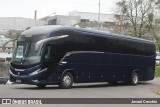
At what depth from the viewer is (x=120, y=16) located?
65.6 metres

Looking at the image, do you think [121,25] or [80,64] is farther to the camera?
[121,25]

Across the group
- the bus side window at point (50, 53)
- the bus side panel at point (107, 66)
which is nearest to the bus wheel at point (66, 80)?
the bus side panel at point (107, 66)

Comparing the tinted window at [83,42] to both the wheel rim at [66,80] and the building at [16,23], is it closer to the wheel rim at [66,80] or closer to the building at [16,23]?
the wheel rim at [66,80]

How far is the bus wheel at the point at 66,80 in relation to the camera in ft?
73.0

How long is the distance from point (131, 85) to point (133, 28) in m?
38.7

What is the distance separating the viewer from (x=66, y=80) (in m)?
22.6

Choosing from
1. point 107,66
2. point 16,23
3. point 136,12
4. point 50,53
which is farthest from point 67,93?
point 16,23

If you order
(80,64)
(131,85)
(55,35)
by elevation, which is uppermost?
(55,35)

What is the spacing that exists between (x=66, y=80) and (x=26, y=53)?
2681 millimetres

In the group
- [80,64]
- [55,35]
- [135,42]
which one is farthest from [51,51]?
[135,42]

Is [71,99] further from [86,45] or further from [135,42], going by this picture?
[135,42]

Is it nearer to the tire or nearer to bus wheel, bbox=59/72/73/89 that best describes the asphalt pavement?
bus wheel, bbox=59/72/73/89

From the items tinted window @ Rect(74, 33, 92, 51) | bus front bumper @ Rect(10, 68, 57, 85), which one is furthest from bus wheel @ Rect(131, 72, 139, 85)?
bus front bumper @ Rect(10, 68, 57, 85)

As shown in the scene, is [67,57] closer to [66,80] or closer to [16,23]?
[66,80]
